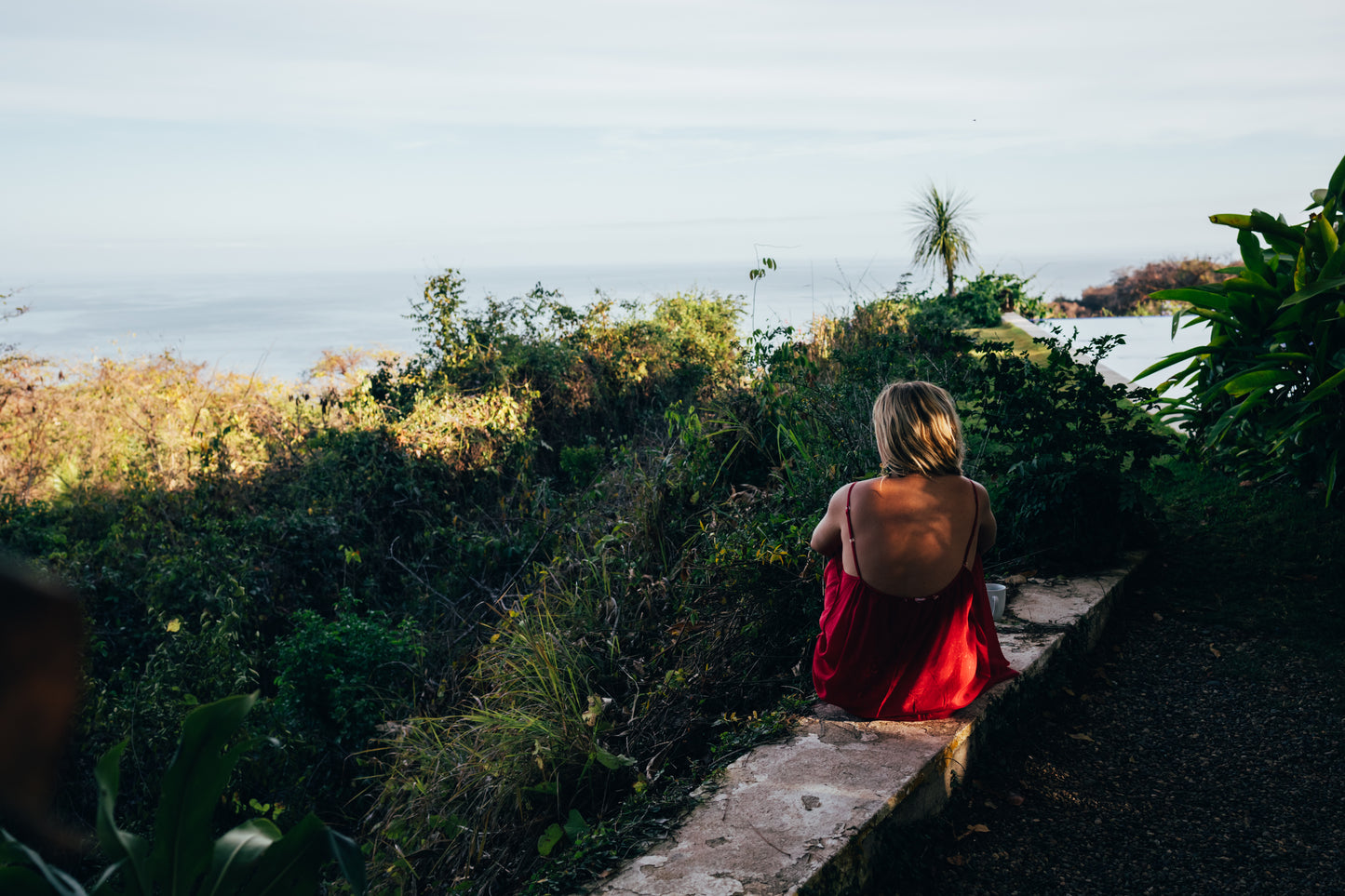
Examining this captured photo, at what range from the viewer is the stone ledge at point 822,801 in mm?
2207

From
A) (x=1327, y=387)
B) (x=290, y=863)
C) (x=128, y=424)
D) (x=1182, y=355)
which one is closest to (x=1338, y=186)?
(x=1182, y=355)

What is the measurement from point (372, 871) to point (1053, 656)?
2.81 m

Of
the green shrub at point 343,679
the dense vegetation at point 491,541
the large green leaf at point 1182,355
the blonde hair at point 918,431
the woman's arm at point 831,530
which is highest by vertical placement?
the large green leaf at point 1182,355

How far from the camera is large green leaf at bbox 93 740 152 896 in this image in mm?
1515

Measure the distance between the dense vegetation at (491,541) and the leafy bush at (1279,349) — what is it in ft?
2.08

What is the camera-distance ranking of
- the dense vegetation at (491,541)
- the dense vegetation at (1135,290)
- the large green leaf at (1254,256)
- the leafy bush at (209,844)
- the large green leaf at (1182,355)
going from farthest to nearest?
the dense vegetation at (1135,290), the large green leaf at (1182,355), the large green leaf at (1254,256), the dense vegetation at (491,541), the leafy bush at (209,844)

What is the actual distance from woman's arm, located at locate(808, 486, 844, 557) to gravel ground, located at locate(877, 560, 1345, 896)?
2.97 ft

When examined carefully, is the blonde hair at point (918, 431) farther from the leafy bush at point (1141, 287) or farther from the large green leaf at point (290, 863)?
the leafy bush at point (1141, 287)

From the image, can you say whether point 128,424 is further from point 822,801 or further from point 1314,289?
point 1314,289

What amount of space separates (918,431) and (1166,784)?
1460 millimetres

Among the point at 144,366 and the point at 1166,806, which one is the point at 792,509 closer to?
the point at 1166,806

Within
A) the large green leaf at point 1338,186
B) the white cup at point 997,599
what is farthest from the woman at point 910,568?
the large green leaf at point 1338,186

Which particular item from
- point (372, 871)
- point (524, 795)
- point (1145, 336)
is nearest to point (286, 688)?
point (372, 871)

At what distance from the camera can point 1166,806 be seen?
279 centimetres
